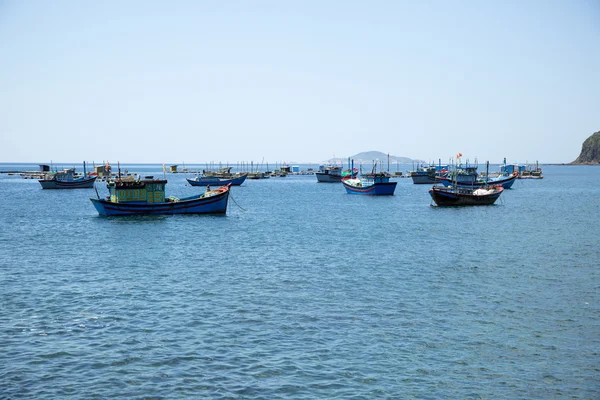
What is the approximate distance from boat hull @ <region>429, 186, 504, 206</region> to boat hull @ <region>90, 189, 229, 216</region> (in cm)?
2883

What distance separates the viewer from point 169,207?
62.2 metres

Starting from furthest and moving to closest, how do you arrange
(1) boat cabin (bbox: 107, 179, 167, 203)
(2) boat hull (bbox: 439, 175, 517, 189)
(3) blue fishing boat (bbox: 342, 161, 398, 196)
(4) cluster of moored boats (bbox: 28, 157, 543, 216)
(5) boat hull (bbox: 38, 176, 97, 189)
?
(5) boat hull (bbox: 38, 176, 97, 189) < (2) boat hull (bbox: 439, 175, 517, 189) < (3) blue fishing boat (bbox: 342, 161, 398, 196) < (4) cluster of moored boats (bbox: 28, 157, 543, 216) < (1) boat cabin (bbox: 107, 179, 167, 203)

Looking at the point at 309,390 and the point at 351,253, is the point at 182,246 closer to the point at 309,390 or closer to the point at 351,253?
the point at 351,253

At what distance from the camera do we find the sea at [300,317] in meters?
16.6

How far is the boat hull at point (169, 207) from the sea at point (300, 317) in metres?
13.0

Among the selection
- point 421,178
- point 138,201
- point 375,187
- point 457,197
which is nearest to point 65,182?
point 375,187

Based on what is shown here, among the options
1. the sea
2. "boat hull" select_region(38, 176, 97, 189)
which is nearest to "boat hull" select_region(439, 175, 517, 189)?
the sea

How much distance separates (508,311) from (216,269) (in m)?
16.9

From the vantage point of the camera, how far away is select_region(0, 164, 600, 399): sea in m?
16.6

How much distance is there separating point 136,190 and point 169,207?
4199 mm

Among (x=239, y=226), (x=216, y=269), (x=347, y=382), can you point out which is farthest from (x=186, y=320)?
(x=239, y=226)

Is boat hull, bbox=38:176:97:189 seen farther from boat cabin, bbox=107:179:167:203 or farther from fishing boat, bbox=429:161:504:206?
fishing boat, bbox=429:161:504:206

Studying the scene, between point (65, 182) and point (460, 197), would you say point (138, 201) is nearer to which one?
point (460, 197)

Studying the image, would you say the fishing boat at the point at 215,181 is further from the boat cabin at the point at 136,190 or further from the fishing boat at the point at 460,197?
the boat cabin at the point at 136,190
